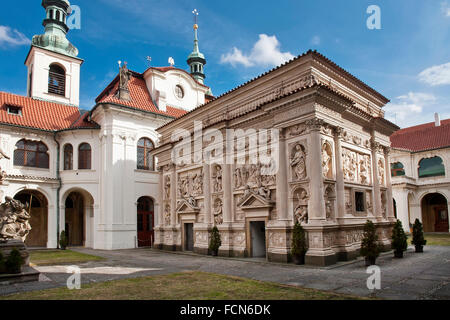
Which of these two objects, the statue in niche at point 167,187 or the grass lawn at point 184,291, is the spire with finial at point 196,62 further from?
the grass lawn at point 184,291

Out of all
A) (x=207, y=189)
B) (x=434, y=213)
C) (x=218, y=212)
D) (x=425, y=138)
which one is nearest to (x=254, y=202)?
(x=218, y=212)

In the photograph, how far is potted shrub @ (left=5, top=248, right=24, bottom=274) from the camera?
11188mm

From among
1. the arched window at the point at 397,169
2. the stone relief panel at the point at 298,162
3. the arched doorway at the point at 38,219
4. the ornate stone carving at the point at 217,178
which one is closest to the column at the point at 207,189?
the ornate stone carving at the point at 217,178

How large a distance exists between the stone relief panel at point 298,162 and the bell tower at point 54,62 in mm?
28426

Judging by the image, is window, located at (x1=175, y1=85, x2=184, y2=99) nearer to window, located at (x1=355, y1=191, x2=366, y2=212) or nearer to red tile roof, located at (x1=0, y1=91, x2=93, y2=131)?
red tile roof, located at (x1=0, y1=91, x2=93, y2=131)

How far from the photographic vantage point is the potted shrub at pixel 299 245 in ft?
46.6

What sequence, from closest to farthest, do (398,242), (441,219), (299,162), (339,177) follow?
1. (299,162)
2. (339,177)
3. (398,242)
4. (441,219)

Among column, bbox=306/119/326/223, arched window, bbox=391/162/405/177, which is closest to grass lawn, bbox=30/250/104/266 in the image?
column, bbox=306/119/326/223

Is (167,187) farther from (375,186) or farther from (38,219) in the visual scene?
(38,219)

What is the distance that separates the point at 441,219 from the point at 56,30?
47061 millimetres

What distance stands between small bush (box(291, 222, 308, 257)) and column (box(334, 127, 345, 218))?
2173 millimetres

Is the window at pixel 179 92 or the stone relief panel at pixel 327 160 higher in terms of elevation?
the window at pixel 179 92

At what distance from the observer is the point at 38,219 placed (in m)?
30.5
